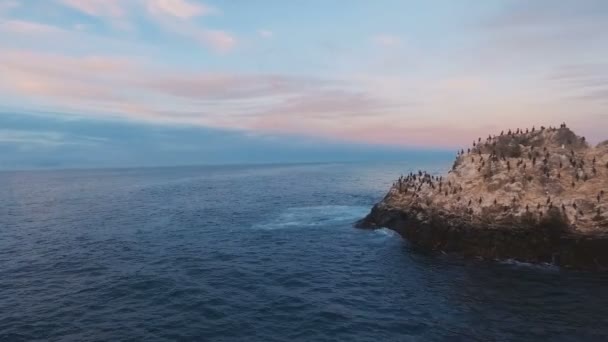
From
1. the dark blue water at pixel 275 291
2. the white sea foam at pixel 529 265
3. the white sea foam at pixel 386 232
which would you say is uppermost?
the white sea foam at pixel 386 232

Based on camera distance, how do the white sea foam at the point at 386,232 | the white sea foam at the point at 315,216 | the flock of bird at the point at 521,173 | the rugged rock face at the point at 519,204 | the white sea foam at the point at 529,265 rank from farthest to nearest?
1. the white sea foam at the point at 315,216
2. the white sea foam at the point at 386,232
3. the flock of bird at the point at 521,173
4. the rugged rock face at the point at 519,204
5. the white sea foam at the point at 529,265

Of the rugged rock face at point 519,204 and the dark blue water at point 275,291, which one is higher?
the rugged rock face at point 519,204

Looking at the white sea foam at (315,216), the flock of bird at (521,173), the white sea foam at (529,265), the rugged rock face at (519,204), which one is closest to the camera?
the white sea foam at (529,265)

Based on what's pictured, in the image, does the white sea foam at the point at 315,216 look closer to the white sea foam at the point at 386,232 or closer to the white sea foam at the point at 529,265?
the white sea foam at the point at 386,232

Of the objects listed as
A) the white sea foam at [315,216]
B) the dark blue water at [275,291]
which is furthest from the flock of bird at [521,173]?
the white sea foam at [315,216]

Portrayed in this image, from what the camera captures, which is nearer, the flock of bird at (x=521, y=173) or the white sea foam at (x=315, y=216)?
the flock of bird at (x=521, y=173)

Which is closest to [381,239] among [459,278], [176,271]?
[459,278]

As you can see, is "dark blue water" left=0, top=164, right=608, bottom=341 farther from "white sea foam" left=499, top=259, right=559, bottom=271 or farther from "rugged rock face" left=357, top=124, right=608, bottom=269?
"rugged rock face" left=357, top=124, right=608, bottom=269
